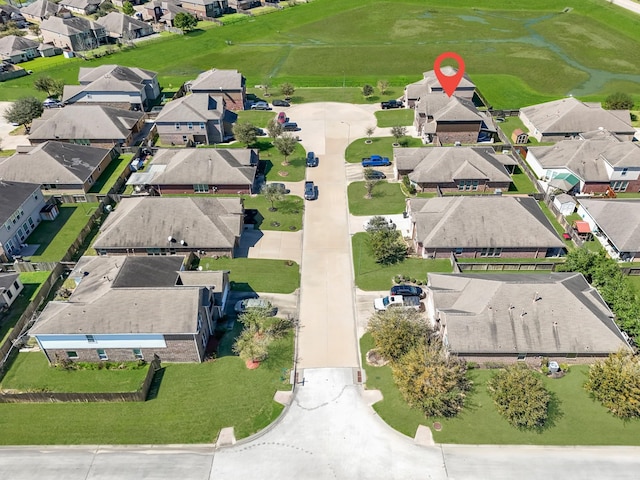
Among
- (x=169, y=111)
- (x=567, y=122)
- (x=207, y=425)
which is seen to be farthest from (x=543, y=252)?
(x=169, y=111)

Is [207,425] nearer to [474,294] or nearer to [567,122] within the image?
[474,294]

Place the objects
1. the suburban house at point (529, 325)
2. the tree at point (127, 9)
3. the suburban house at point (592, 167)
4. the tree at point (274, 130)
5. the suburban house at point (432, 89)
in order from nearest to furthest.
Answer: the suburban house at point (529, 325), the suburban house at point (592, 167), the tree at point (274, 130), the suburban house at point (432, 89), the tree at point (127, 9)

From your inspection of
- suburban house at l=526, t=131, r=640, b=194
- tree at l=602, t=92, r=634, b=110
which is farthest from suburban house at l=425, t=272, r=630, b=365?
tree at l=602, t=92, r=634, b=110

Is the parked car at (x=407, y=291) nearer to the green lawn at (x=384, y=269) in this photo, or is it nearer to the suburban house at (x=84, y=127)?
the green lawn at (x=384, y=269)

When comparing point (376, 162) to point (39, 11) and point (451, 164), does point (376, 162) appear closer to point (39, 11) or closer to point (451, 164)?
point (451, 164)

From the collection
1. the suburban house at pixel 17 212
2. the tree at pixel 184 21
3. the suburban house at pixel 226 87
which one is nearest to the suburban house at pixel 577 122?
the suburban house at pixel 226 87
